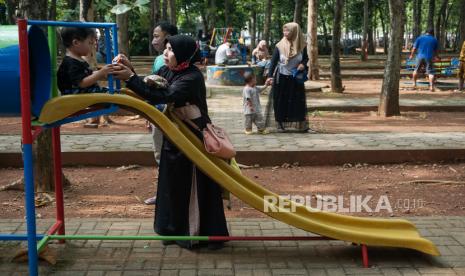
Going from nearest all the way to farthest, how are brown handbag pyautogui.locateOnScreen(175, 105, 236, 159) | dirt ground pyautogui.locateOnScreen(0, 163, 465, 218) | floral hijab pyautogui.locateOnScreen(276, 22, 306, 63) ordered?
brown handbag pyautogui.locateOnScreen(175, 105, 236, 159) < dirt ground pyautogui.locateOnScreen(0, 163, 465, 218) < floral hijab pyautogui.locateOnScreen(276, 22, 306, 63)

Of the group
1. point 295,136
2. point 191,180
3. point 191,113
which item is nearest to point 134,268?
point 191,180

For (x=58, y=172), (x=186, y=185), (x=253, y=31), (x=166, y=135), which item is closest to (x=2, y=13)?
(x=253, y=31)

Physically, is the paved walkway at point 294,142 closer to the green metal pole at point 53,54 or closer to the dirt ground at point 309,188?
the dirt ground at point 309,188

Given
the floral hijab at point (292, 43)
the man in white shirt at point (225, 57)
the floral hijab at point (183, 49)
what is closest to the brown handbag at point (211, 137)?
the floral hijab at point (183, 49)

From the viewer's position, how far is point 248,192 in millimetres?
4191

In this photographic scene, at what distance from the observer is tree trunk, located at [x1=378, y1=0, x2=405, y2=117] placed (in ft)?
37.4

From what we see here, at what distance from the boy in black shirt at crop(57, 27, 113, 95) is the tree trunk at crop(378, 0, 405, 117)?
26.6ft

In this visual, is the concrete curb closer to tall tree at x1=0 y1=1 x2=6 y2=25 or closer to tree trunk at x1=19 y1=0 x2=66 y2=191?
tree trunk at x1=19 y1=0 x2=66 y2=191

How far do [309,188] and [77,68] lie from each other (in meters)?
3.48

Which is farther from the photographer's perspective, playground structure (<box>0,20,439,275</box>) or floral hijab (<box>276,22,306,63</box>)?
floral hijab (<box>276,22,306,63</box>)

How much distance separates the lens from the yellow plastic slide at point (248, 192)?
3896 millimetres

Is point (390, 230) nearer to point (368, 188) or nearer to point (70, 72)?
point (368, 188)

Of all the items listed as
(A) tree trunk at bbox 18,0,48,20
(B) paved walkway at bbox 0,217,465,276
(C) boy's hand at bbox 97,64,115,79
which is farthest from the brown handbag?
(A) tree trunk at bbox 18,0,48,20

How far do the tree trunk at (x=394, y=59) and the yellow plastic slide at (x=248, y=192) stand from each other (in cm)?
738
